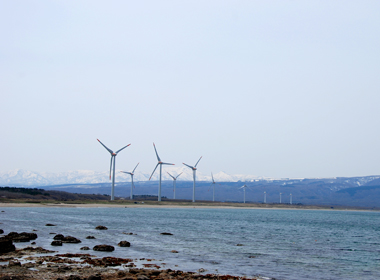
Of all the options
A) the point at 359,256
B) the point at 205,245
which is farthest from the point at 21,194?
the point at 359,256

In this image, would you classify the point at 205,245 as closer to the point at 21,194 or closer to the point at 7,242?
the point at 7,242

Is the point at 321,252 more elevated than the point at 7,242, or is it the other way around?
the point at 7,242

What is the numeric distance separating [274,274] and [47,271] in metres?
17.7

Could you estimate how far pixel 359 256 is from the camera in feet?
161

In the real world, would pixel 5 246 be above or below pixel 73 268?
above

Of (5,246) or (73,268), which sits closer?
(73,268)

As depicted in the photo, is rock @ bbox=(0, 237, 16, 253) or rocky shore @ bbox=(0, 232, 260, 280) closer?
rocky shore @ bbox=(0, 232, 260, 280)

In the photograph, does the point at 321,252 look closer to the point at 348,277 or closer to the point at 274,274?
the point at 348,277

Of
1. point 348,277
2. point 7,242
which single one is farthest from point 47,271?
point 348,277

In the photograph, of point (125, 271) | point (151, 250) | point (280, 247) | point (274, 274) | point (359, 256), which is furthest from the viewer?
point (280, 247)

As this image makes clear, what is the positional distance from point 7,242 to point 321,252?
36688 millimetres

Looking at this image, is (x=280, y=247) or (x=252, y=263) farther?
(x=280, y=247)

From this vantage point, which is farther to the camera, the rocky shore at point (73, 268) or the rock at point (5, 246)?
the rock at point (5, 246)

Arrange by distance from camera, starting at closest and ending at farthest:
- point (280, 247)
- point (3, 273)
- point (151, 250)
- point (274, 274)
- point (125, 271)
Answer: point (3, 273)
point (125, 271)
point (274, 274)
point (151, 250)
point (280, 247)
